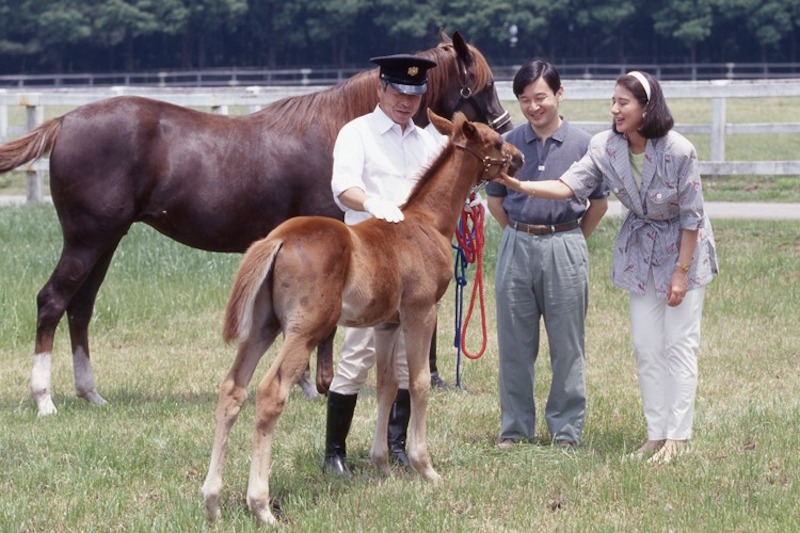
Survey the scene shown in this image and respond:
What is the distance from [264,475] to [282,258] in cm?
91

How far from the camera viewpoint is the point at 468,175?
19.2 feet

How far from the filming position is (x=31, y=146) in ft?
24.7

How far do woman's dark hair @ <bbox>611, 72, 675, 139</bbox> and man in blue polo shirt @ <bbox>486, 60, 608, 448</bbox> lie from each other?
0.46 metres

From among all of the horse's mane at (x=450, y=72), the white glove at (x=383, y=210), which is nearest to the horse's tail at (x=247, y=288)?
the white glove at (x=383, y=210)

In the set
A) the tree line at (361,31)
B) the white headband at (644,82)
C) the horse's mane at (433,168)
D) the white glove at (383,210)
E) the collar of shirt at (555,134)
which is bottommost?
the white glove at (383,210)

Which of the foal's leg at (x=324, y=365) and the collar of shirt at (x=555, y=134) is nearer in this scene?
the collar of shirt at (x=555, y=134)

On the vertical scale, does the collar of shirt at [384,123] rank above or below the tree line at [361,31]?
below

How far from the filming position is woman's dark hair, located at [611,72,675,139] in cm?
581

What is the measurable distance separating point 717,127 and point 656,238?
454 inches

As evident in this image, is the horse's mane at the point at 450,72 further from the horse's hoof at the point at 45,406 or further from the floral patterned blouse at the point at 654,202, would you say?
the horse's hoof at the point at 45,406

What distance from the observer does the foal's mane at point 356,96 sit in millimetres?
7738

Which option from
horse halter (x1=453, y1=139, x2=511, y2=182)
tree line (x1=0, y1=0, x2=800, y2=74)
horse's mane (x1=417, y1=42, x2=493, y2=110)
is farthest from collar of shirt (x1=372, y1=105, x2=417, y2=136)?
tree line (x1=0, y1=0, x2=800, y2=74)

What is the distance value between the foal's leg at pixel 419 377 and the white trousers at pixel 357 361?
0.74ft

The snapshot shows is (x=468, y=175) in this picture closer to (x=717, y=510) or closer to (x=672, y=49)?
(x=717, y=510)
